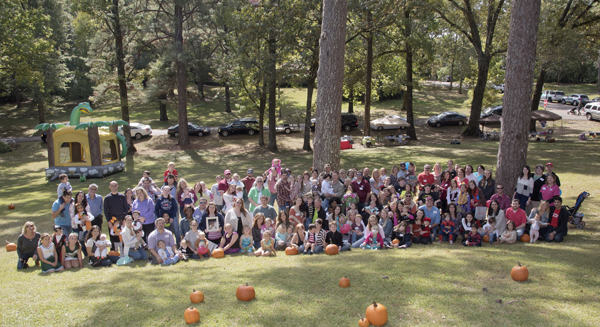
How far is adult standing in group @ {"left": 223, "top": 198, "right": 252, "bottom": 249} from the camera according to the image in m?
8.30

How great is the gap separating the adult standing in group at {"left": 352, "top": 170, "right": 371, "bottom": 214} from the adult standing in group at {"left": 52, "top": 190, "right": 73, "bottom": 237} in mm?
6544

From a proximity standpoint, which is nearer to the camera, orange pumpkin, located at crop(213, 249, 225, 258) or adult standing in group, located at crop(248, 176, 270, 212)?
orange pumpkin, located at crop(213, 249, 225, 258)

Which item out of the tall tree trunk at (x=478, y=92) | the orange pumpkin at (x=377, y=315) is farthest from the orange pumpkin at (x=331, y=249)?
the tall tree trunk at (x=478, y=92)

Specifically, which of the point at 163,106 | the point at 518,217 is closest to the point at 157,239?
the point at 518,217

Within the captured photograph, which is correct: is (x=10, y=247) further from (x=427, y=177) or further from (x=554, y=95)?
(x=554, y=95)

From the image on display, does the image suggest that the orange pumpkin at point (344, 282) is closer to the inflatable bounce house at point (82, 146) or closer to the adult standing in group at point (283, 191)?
the adult standing in group at point (283, 191)

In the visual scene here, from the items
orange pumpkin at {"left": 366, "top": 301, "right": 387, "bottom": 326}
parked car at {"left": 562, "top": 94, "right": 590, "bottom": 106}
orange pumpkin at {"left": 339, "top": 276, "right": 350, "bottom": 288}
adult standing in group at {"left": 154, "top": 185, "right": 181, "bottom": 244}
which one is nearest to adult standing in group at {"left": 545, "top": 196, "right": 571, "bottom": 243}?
orange pumpkin at {"left": 339, "top": 276, "right": 350, "bottom": 288}

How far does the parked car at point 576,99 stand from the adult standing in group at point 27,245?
157 ft

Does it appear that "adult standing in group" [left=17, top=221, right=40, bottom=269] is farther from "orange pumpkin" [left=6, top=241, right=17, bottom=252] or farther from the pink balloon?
the pink balloon

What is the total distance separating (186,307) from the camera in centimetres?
568

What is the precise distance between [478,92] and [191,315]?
2507cm

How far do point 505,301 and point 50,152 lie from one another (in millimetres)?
18984

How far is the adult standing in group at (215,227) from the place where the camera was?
27.0ft

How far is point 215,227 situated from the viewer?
8.24 metres
